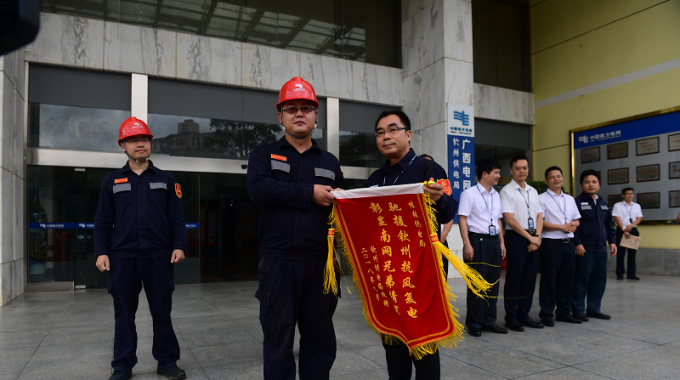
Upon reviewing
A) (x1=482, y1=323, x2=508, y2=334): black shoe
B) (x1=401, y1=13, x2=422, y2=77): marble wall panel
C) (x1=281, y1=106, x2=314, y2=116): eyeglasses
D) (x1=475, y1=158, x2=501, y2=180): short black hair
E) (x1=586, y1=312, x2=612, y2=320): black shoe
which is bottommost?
(x1=586, y1=312, x2=612, y2=320): black shoe

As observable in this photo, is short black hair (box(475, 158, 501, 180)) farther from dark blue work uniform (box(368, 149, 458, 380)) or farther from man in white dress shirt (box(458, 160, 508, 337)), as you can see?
dark blue work uniform (box(368, 149, 458, 380))

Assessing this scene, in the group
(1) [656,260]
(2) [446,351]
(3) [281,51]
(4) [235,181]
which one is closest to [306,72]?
Result: (3) [281,51]

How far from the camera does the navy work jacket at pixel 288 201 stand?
7.30 ft

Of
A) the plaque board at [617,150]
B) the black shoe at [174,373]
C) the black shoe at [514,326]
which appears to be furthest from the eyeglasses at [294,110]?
the plaque board at [617,150]

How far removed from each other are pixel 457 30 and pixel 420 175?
807cm

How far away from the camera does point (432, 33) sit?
9617 mm

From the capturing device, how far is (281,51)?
30.6ft

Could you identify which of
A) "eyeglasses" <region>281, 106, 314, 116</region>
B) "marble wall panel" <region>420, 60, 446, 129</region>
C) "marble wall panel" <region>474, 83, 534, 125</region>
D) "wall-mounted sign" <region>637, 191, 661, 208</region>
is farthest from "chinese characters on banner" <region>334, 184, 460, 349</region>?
"wall-mounted sign" <region>637, 191, 661, 208</region>

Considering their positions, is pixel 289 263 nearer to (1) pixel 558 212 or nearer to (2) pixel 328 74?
(1) pixel 558 212

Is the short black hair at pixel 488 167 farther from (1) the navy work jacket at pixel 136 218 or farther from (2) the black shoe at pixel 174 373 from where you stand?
(2) the black shoe at pixel 174 373

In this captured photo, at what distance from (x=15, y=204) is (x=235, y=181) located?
13.0ft

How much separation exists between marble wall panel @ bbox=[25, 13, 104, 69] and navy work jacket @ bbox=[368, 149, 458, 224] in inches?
289

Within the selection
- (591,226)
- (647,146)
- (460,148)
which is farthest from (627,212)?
(591,226)

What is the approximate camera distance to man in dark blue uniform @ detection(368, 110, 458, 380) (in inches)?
89.6
